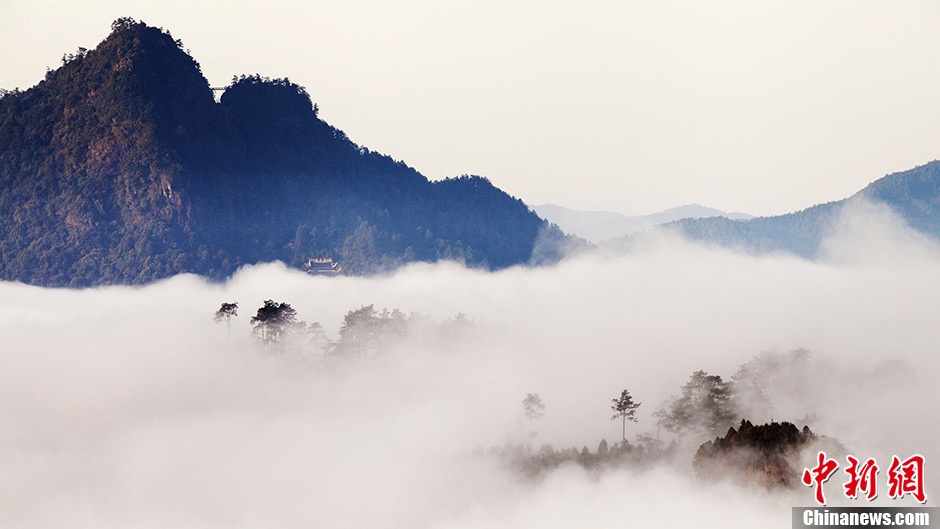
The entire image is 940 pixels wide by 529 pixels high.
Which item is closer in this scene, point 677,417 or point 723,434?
point 723,434

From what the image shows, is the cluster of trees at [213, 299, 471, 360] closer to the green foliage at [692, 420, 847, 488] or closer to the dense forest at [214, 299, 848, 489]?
the dense forest at [214, 299, 848, 489]

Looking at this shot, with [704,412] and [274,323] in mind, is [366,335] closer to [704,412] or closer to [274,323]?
A: [274,323]

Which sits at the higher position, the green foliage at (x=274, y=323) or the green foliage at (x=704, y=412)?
the green foliage at (x=274, y=323)

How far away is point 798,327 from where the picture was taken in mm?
158000

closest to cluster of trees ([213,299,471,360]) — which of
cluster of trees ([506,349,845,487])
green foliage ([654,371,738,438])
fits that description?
cluster of trees ([506,349,845,487])

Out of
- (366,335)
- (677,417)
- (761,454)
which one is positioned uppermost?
(366,335)

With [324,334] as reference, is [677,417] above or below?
below

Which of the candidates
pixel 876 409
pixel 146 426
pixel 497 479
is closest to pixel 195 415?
pixel 146 426

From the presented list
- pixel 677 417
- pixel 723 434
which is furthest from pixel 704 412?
pixel 723 434

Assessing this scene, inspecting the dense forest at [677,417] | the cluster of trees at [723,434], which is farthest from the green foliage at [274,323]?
the cluster of trees at [723,434]

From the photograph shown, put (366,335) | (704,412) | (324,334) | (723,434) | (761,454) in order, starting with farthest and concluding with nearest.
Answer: (324,334) → (366,335) → (704,412) → (723,434) → (761,454)

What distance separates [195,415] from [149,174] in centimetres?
10262

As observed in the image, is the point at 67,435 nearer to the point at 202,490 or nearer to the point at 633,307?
the point at 202,490

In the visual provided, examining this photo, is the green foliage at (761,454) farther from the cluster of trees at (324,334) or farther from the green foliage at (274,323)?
the green foliage at (274,323)
